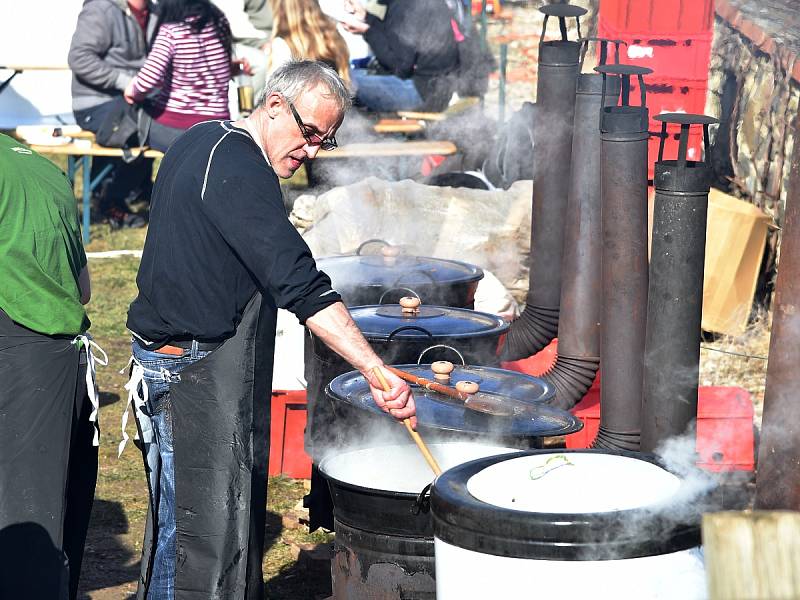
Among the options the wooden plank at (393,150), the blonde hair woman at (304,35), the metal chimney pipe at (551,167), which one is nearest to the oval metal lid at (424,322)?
the metal chimney pipe at (551,167)

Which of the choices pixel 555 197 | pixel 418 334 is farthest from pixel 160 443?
pixel 555 197

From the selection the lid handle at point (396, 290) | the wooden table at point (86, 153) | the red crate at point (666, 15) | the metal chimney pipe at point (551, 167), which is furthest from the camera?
the wooden table at point (86, 153)

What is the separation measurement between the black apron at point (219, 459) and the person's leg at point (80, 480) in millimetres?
358

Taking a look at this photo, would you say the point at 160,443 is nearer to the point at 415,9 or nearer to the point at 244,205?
the point at 244,205

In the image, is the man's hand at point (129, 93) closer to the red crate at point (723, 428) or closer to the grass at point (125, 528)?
the grass at point (125, 528)

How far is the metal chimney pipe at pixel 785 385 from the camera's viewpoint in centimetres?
313

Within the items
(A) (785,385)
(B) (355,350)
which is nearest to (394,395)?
(B) (355,350)

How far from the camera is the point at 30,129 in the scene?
424 inches

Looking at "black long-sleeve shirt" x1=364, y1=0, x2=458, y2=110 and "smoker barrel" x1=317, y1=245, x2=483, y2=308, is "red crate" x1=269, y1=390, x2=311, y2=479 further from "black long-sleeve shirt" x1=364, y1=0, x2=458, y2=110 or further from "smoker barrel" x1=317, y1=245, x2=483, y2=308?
"black long-sleeve shirt" x1=364, y1=0, x2=458, y2=110

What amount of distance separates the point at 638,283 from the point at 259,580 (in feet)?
5.66

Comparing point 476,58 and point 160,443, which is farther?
point 476,58

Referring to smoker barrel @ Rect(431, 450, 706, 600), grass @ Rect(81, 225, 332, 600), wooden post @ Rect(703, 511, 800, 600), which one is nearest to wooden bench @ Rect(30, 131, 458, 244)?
grass @ Rect(81, 225, 332, 600)

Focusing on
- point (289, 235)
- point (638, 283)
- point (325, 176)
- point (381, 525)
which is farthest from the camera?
point (325, 176)

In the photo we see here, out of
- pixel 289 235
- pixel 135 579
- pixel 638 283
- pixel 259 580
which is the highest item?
pixel 289 235
